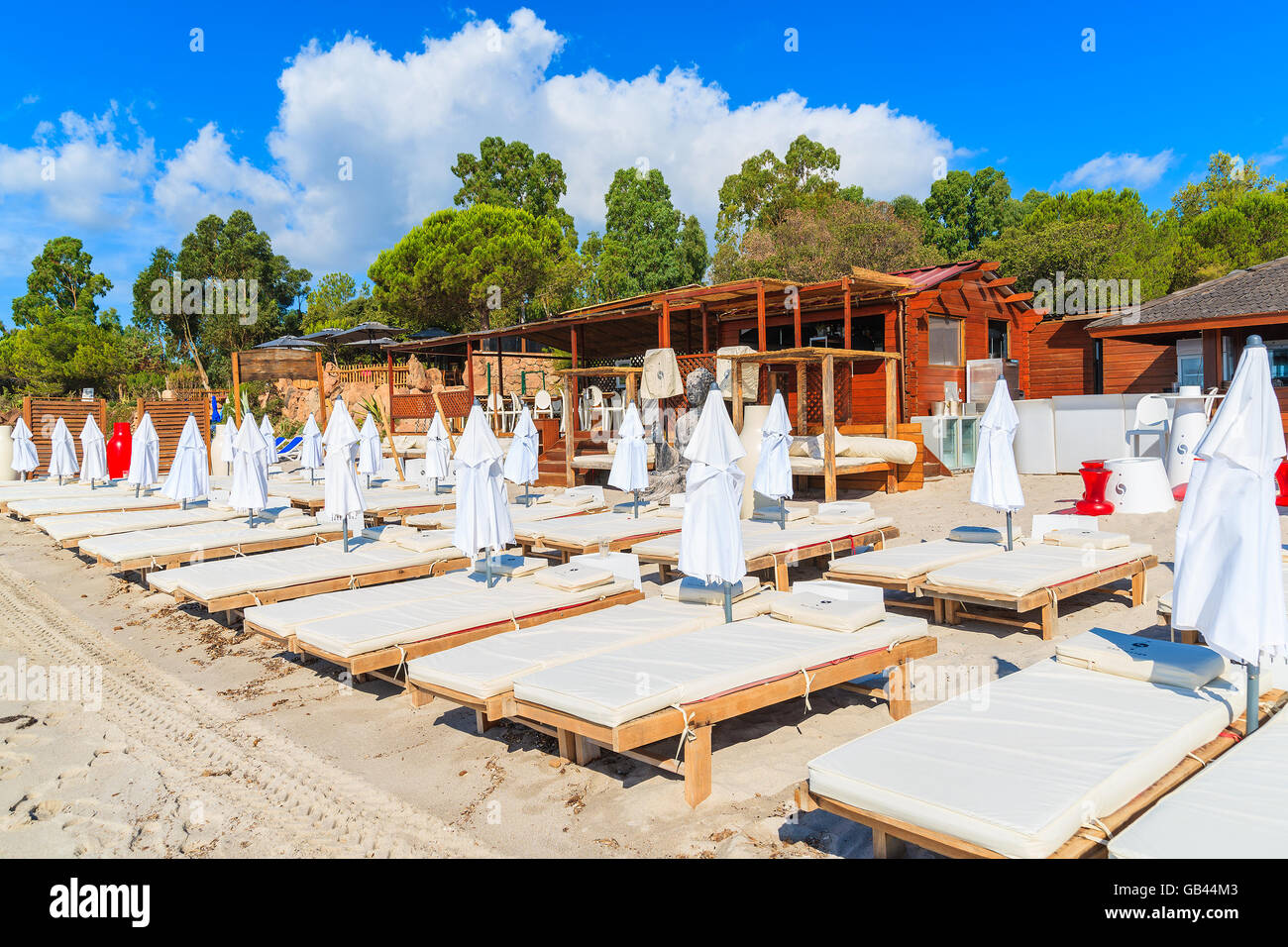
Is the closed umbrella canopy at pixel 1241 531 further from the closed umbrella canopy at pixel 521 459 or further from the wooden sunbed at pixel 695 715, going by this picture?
the closed umbrella canopy at pixel 521 459

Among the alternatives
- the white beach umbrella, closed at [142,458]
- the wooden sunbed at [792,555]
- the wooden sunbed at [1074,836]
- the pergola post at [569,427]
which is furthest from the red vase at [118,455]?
the wooden sunbed at [1074,836]

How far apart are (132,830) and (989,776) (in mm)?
3994

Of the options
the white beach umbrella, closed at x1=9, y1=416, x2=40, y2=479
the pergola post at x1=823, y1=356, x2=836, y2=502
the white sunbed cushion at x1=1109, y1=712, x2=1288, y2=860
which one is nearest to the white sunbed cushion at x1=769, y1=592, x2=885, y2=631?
the white sunbed cushion at x1=1109, y1=712, x2=1288, y2=860

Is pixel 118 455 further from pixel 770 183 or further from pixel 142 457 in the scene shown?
pixel 770 183

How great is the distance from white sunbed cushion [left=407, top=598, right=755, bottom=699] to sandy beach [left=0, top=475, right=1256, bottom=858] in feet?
1.62

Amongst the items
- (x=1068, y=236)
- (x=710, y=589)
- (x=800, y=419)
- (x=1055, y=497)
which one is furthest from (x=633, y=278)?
(x=710, y=589)

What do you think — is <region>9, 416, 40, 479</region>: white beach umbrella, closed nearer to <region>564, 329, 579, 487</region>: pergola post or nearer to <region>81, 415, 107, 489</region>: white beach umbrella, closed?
<region>81, 415, 107, 489</region>: white beach umbrella, closed

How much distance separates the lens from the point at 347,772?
476 centimetres

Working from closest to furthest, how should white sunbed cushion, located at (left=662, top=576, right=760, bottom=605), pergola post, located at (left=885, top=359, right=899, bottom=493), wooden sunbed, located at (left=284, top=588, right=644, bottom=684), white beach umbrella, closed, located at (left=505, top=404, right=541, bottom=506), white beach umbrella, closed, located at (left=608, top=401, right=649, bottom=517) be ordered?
wooden sunbed, located at (left=284, top=588, right=644, bottom=684) < white sunbed cushion, located at (left=662, top=576, right=760, bottom=605) < white beach umbrella, closed, located at (left=608, top=401, right=649, bottom=517) < white beach umbrella, closed, located at (left=505, top=404, right=541, bottom=506) < pergola post, located at (left=885, top=359, right=899, bottom=493)

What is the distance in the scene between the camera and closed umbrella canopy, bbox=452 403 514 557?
703 centimetres

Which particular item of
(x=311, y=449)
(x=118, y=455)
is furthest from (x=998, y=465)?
(x=118, y=455)

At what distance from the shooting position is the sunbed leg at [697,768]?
163 inches

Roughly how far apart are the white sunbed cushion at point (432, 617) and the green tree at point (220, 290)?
37.8m

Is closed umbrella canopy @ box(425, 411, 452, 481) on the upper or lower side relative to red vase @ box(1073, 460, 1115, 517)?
upper
